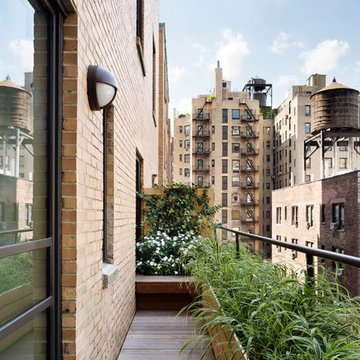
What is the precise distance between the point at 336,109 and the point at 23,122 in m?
20.2

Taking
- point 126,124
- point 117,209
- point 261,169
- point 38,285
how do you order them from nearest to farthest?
point 38,285
point 117,209
point 126,124
point 261,169

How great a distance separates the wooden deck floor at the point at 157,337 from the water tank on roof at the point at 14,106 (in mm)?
2317

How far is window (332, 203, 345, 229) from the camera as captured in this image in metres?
18.5

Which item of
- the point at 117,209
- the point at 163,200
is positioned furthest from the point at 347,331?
the point at 163,200

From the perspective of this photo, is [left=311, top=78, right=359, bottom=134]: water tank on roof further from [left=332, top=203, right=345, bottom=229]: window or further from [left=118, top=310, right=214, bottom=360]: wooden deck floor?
[left=118, top=310, right=214, bottom=360]: wooden deck floor

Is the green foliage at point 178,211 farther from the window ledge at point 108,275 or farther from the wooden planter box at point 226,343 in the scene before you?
the window ledge at point 108,275

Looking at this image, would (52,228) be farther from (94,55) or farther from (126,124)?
(126,124)

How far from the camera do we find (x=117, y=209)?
10.4ft

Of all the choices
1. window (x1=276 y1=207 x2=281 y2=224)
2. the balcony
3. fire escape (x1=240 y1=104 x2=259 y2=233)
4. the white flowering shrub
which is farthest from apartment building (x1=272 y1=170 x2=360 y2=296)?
the balcony

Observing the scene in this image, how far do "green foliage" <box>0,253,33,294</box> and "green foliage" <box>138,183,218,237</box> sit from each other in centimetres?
434

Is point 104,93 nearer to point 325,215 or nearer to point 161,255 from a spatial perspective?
point 161,255

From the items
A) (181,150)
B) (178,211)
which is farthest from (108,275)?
(181,150)

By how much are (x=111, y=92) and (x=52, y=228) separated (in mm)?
926

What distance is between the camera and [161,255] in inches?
201
